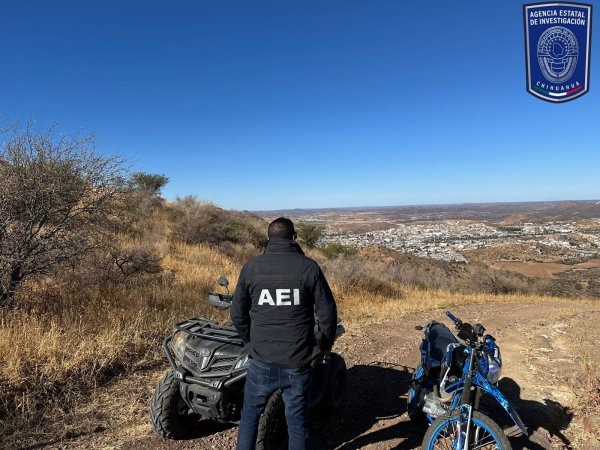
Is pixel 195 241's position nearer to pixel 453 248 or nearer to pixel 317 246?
pixel 317 246

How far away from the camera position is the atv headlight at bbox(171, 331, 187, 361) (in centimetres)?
352

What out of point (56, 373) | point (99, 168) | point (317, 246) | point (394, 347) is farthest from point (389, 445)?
point (317, 246)

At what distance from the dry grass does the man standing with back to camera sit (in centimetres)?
253

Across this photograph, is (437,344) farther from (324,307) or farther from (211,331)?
(211,331)

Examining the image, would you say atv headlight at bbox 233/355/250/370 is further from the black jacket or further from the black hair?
the black hair

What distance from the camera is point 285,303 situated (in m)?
2.78

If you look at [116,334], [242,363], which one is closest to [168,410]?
[242,363]

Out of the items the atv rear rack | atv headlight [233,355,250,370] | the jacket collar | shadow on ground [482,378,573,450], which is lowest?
shadow on ground [482,378,573,450]

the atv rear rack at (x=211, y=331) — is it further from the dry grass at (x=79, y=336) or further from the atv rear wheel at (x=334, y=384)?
the dry grass at (x=79, y=336)

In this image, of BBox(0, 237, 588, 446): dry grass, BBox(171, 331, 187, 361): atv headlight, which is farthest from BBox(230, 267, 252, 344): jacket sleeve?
BBox(0, 237, 588, 446): dry grass

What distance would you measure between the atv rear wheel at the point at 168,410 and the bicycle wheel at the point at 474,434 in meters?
2.30

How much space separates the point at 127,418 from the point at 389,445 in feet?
9.21

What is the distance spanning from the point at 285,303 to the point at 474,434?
1935 millimetres

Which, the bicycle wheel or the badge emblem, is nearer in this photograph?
the bicycle wheel
